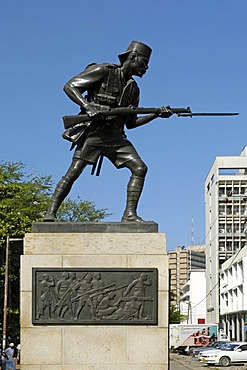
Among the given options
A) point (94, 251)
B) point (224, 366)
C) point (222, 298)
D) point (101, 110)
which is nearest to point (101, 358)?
point (94, 251)

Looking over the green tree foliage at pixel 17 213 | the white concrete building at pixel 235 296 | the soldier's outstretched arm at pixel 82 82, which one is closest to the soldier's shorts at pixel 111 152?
the soldier's outstretched arm at pixel 82 82

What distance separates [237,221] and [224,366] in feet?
216

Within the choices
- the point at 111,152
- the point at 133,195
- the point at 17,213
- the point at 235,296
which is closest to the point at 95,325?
the point at 133,195

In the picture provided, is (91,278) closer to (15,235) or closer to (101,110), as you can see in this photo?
(101,110)

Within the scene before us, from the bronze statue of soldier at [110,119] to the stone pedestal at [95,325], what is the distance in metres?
0.75

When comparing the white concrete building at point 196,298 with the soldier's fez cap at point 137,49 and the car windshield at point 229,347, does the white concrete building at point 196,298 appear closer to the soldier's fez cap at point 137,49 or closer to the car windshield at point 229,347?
the car windshield at point 229,347

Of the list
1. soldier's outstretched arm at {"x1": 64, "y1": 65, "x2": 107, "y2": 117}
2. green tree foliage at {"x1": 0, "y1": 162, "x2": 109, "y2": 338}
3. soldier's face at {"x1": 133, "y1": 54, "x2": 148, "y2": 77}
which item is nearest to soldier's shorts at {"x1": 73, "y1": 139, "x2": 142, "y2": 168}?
soldier's outstretched arm at {"x1": 64, "y1": 65, "x2": 107, "y2": 117}

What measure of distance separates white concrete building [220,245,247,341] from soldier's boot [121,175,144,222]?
212 ft

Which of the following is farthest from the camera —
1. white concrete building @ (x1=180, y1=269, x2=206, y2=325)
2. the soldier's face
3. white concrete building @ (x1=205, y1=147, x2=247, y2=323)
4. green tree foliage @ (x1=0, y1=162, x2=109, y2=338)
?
white concrete building @ (x1=180, y1=269, x2=206, y2=325)

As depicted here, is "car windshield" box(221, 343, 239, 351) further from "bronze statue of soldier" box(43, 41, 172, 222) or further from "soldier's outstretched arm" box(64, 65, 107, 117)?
"soldier's outstretched arm" box(64, 65, 107, 117)

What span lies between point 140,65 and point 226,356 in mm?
36856

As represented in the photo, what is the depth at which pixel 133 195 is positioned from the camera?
15156mm

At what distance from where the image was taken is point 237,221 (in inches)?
4491

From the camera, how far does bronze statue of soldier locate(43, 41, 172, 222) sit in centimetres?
1509
